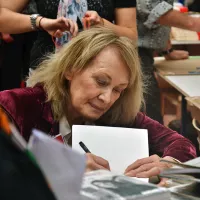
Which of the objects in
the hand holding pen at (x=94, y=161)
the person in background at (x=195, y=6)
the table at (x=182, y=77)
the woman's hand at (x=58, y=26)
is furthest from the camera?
the person in background at (x=195, y=6)

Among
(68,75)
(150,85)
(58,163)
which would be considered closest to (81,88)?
(68,75)

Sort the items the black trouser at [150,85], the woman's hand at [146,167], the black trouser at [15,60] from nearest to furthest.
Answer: the woman's hand at [146,167] < the black trouser at [15,60] < the black trouser at [150,85]

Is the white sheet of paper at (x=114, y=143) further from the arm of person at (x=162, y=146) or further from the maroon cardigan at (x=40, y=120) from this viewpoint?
the maroon cardigan at (x=40, y=120)

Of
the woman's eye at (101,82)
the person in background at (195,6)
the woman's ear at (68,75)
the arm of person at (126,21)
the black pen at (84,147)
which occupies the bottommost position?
the person in background at (195,6)

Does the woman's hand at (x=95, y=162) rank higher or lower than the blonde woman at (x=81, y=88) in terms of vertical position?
lower

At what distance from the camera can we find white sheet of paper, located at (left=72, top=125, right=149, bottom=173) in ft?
5.78

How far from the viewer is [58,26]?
2.18 meters

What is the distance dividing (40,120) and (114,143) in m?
0.31

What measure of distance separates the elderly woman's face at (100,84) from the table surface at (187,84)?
1.38m

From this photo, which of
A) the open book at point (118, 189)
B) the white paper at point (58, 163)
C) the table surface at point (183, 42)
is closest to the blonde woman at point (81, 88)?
the open book at point (118, 189)

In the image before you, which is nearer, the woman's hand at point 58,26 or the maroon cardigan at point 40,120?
the maroon cardigan at point 40,120

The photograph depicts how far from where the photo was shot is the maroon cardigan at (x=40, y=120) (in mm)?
1852

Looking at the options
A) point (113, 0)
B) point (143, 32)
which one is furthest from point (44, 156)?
point (143, 32)

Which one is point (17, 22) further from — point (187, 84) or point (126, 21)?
point (187, 84)
